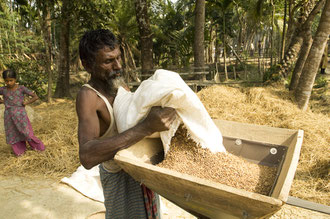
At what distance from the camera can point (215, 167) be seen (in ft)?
3.64

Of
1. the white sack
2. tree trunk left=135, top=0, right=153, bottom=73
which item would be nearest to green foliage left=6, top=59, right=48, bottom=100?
tree trunk left=135, top=0, right=153, bottom=73

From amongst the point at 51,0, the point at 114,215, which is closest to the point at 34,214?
the point at 114,215

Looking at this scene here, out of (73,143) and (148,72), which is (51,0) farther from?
(73,143)

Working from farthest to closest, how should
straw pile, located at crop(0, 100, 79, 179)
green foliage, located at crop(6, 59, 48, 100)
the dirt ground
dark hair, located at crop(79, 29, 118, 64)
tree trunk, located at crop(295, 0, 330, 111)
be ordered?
green foliage, located at crop(6, 59, 48, 100), tree trunk, located at crop(295, 0, 330, 111), straw pile, located at crop(0, 100, 79, 179), the dirt ground, dark hair, located at crop(79, 29, 118, 64)

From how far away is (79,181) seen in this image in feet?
9.61

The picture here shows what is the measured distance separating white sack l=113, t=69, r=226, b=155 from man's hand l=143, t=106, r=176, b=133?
0.02 m

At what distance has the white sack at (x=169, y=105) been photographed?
101 cm

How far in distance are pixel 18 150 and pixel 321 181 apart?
14.8 feet

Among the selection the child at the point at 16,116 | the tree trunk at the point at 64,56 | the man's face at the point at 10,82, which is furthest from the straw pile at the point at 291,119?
the tree trunk at the point at 64,56

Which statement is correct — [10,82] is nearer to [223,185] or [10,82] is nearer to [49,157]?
[49,157]

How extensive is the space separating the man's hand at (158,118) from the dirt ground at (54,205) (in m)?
1.62

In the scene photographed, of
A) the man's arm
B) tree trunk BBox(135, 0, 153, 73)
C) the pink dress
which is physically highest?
tree trunk BBox(135, 0, 153, 73)

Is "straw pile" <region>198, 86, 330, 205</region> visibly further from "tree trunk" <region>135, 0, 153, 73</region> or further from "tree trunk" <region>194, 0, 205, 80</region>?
"tree trunk" <region>135, 0, 153, 73</region>

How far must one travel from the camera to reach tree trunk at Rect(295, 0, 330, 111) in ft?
11.7
